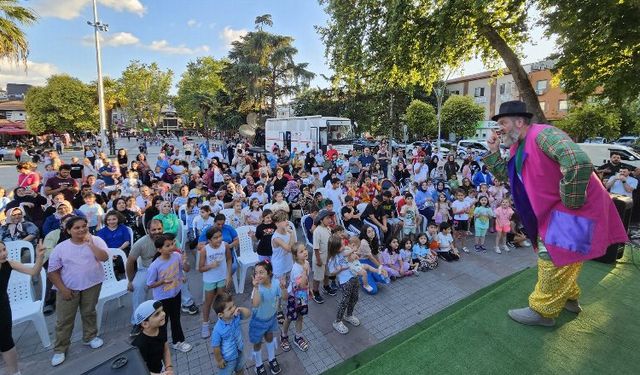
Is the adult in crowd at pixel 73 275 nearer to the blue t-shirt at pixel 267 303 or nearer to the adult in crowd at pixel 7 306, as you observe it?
the adult in crowd at pixel 7 306

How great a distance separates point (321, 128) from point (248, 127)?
54.3 ft

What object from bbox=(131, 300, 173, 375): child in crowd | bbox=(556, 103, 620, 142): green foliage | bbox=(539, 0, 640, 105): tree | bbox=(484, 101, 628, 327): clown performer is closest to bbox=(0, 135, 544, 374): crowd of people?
bbox=(131, 300, 173, 375): child in crowd

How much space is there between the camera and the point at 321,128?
21.3 metres

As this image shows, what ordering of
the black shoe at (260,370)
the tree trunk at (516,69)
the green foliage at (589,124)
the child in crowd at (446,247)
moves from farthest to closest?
the green foliage at (589,124) → the tree trunk at (516,69) → the child in crowd at (446,247) → the black shoe at (260,370)

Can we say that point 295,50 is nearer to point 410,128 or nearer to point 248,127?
point 248,127

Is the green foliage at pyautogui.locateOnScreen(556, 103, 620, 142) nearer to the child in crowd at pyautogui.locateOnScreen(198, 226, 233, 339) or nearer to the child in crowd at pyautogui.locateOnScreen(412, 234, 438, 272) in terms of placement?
the child in crowd at pyautogui.locateOnScreen(412, 234, 438, 272)

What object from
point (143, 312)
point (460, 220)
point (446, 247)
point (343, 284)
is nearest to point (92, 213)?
point (143, 312)

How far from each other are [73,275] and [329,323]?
3.26 m

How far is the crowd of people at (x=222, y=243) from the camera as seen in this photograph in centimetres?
351

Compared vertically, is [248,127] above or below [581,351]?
above

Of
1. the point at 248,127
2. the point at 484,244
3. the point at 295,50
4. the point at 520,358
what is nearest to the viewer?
the point at 520,358

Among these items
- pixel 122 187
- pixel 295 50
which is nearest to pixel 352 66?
pixel 122 187

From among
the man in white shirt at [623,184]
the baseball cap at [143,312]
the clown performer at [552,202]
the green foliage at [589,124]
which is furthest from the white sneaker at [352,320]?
the green foliage at [589,124]

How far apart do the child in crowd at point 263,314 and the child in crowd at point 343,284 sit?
107 centimetres
